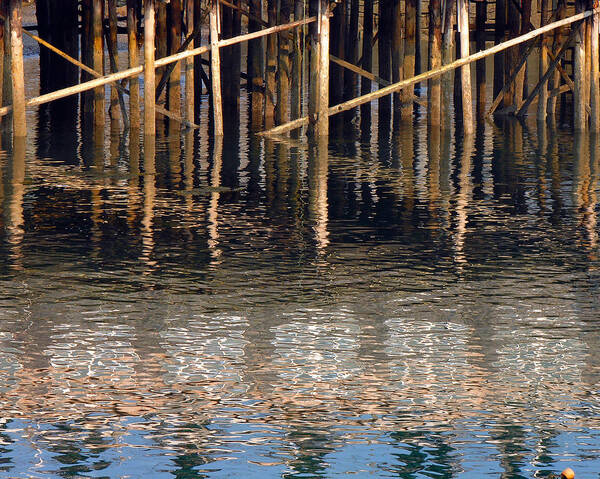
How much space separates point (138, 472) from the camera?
6.51 metres

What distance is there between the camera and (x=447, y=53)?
19.5 m

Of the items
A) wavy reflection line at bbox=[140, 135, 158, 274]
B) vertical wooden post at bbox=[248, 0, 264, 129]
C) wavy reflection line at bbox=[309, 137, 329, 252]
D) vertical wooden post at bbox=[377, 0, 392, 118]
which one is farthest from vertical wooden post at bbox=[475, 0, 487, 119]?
wavy reflection line at bbox=[140, 135, 158, 274]

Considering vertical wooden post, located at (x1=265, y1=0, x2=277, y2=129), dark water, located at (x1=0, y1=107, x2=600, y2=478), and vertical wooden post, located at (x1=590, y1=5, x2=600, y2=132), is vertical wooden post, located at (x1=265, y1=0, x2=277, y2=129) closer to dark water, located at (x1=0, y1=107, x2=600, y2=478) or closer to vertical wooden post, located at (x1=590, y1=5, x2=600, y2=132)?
vertical wooden post, located at (x1=590, y1=5, x2=600, y2=132)

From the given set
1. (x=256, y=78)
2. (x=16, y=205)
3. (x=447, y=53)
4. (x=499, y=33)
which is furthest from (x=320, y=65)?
(x=16, y=205)

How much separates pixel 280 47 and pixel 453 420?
49.5ft

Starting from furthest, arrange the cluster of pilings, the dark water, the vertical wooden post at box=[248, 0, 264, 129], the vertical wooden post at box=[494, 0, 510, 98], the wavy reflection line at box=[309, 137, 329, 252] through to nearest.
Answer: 1. the vertical wooden post at box=[248, 0, 264, 129]
2. the vertical wooden post at box=[494, 0, 510, 98]
3. the cluster of pilings
4. the wavy reflection line at box=[309, 137, 329, 252]
5. the dark water

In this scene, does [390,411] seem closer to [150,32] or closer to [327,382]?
[327,382]

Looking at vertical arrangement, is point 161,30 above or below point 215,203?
above

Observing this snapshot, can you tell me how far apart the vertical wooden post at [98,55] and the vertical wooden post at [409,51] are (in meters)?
4.86

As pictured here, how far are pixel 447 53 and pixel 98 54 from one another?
5.38m

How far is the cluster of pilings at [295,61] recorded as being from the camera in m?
18.8

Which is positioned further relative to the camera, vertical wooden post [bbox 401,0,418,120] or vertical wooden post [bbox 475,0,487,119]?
vertical wooden post [bbox 475,0,487,119]

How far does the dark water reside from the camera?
685cm

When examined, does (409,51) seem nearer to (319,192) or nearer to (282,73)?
(282,73)
